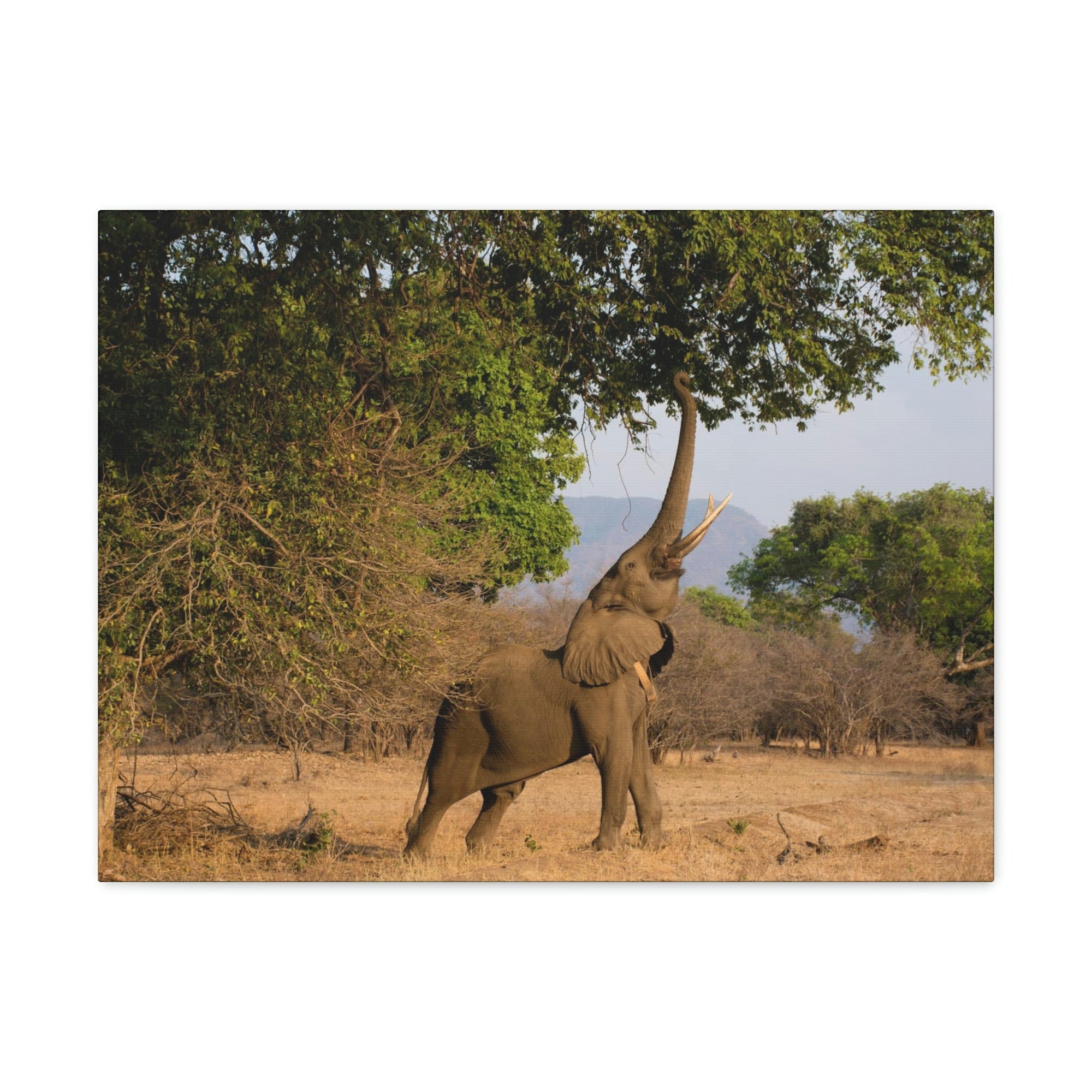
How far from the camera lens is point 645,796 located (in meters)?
7.59

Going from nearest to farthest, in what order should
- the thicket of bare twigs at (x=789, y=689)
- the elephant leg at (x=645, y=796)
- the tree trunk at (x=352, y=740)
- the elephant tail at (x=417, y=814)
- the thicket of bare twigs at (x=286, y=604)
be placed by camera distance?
the thicket of bare twigs at (x=286, y=604)
the elephant leg at (x=645, y=796)
the elephant tail at (x=417, y=814)
the tree trunk at (x=352, y=740)
the thicket of bare twigs at (x=789, y=689)

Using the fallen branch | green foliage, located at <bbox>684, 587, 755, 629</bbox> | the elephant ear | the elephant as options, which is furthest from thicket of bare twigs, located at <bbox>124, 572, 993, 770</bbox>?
the fallen branch

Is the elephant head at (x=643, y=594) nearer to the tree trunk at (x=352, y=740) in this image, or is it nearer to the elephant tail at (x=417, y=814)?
the elephant tail at (x=417, y=814)

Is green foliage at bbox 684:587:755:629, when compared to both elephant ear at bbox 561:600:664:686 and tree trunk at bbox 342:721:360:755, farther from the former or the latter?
tree trunk at bbox 342:721:360:755

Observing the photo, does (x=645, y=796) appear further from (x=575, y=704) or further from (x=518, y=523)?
(x=518, y=523)

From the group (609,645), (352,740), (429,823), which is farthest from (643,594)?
(352,740)

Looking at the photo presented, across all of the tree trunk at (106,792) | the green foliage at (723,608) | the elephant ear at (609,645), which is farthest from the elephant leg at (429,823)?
the green foliage at (723,608)

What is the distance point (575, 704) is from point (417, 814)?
1.13 m

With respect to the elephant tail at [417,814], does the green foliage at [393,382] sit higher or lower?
higher

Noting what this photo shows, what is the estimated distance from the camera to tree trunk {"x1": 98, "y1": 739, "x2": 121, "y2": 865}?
7.14m

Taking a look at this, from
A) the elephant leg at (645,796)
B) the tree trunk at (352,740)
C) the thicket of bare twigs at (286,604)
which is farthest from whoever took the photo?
the tree trunk at (352,740)

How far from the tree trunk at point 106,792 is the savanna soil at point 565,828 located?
0.13m

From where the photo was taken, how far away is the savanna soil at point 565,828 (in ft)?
23.9

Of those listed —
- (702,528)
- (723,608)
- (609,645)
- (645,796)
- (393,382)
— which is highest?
(393,382)
